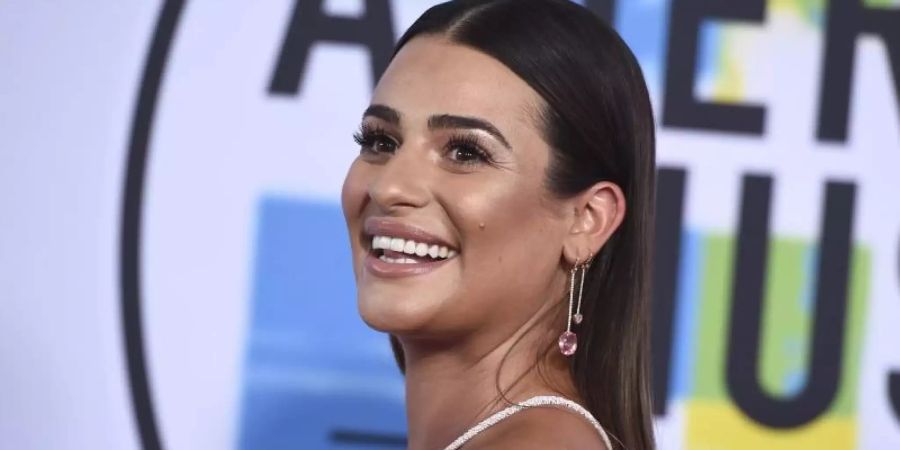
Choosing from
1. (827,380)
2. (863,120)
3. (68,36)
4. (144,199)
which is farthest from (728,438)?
(68,36)

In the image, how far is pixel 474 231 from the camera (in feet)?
4.51

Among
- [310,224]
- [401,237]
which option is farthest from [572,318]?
[310,224]

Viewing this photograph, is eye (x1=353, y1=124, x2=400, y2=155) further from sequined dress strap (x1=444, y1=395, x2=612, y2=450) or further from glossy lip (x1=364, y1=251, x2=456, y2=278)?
sequined dress strap (x1=444, y1=395, x2=612, y2=450)

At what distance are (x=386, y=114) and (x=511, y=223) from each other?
0.58ft

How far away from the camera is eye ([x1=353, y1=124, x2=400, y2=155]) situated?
4.69 ft

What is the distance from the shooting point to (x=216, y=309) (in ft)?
6.76

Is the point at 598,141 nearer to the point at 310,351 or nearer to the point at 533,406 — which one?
the point at 533,406

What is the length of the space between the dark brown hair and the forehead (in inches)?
0.5

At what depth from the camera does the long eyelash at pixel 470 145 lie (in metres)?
1.37

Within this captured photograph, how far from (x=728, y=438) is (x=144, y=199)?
3.25ft

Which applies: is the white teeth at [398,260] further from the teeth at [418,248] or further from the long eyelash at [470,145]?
the long eyelash at [470,145]

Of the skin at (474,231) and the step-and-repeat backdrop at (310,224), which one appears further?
the step-and-repeat backdrop at (310,224)

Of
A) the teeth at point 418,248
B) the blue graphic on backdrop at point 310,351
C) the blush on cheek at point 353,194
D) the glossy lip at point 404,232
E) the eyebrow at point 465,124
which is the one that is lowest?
the blue graphic on backdrop at point 310,351

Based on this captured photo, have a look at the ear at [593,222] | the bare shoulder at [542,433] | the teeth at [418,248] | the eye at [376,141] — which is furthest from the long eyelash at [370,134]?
the bare shoulder at [542,433]
